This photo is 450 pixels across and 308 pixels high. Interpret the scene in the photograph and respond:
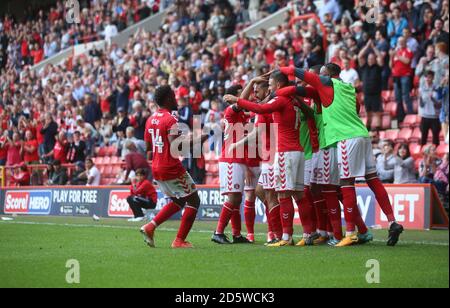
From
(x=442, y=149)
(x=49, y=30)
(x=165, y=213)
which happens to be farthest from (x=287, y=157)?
(x=49, y=30)

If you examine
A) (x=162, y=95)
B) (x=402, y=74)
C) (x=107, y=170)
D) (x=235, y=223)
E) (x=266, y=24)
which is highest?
(x=266, y=24)

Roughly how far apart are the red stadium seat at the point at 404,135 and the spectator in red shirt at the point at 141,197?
5.96 meters

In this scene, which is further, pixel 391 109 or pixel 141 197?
pixel 391 109

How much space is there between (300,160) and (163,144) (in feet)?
6.24

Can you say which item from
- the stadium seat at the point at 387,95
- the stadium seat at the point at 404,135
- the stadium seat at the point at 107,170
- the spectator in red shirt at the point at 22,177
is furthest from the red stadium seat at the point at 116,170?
the stadium seat at the point at 404,135

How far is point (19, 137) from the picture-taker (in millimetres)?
29812

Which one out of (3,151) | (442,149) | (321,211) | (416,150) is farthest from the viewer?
(3,151)

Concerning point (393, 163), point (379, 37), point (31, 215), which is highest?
point (379, 37)

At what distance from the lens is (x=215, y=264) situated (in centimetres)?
973

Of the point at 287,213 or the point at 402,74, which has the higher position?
the point at 402,74

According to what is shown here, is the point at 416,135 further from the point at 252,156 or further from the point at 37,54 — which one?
the point at 37,54
